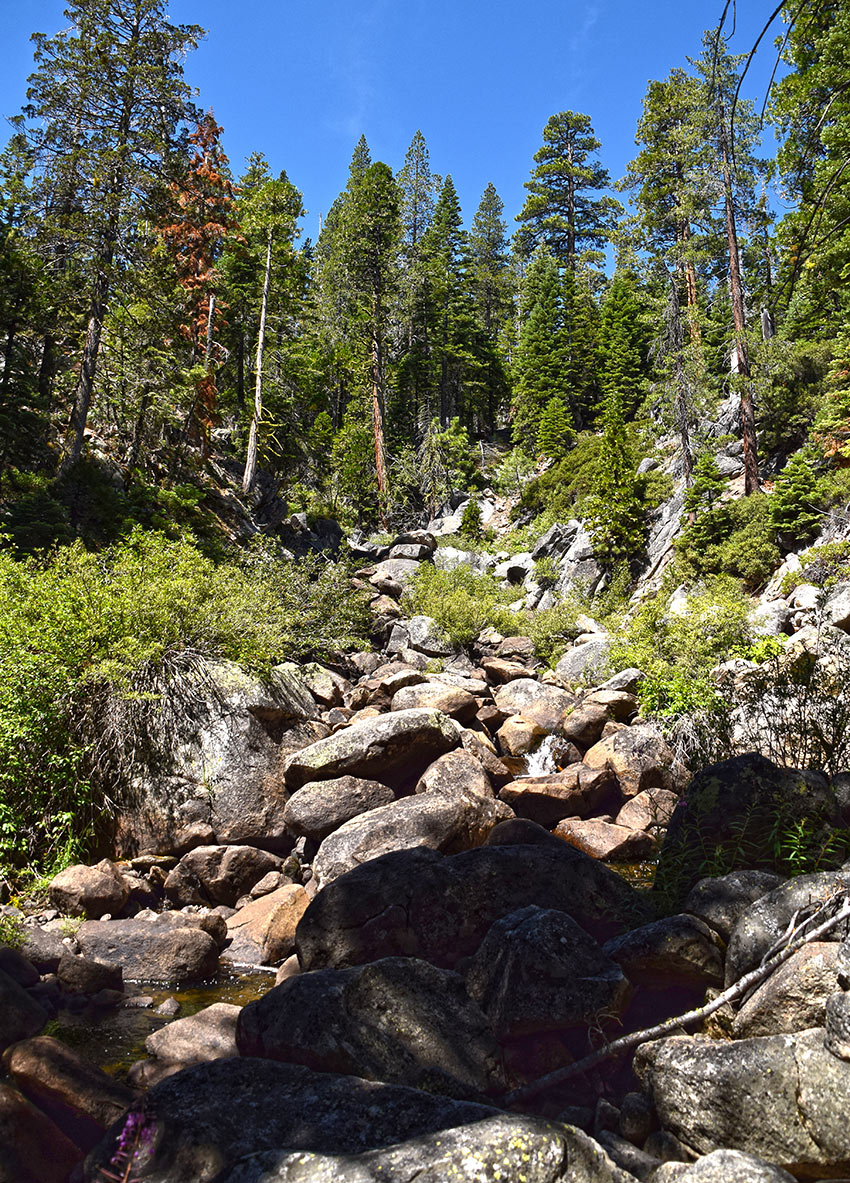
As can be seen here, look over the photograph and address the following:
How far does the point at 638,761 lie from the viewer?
36.2 ft

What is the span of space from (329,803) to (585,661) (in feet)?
31.6

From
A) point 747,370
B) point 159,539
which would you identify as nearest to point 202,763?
point 159,539

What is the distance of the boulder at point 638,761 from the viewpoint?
35.8 ft

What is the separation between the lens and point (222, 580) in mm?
12391

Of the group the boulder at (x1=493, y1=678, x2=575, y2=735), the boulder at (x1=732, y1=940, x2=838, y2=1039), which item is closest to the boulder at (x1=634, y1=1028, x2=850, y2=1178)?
the boulder at (x1=732, y1=940, x2=838, y2=1039)

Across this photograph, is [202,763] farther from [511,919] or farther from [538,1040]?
[538,1040]

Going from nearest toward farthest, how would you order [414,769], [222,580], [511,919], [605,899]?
[511,919] → [605,899] → [414,769] → [222,580]

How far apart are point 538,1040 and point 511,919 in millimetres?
855

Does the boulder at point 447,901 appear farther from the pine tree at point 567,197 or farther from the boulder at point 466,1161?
the pine tree at point 567,197

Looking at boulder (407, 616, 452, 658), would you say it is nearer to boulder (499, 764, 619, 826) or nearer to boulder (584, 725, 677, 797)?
boulder (584, 725, 677, 797)

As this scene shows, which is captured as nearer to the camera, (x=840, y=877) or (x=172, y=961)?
(x=840, y=877)

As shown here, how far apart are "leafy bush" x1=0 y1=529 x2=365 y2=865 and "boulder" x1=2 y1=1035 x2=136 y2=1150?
3892mm

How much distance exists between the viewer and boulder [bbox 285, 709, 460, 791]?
985 centimetres

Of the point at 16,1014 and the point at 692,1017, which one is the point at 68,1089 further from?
the point at 692,1017
